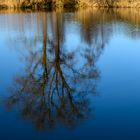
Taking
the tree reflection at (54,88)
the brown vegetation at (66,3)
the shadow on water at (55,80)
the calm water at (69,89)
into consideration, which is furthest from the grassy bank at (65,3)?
the tree reflection at (54,88)

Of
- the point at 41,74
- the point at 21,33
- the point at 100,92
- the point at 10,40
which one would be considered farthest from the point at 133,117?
the point at 21,33

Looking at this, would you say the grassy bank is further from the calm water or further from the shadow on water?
the calm water

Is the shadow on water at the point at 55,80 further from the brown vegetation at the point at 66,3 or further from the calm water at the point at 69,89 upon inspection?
the brown vegetation at the point at 66,3

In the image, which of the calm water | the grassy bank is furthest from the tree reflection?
the grassy bank

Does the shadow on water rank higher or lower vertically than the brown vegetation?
lower

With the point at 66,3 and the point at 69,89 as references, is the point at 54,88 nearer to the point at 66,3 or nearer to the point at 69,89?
the point at 69,89

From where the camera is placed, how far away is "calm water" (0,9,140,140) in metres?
5.21

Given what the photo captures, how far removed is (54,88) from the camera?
Answer: 23.4ft

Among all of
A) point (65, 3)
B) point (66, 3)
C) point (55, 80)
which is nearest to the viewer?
point (55, 80)

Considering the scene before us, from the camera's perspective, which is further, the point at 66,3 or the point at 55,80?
the point at 66,3

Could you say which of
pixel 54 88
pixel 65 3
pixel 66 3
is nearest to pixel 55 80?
pixel 54 88

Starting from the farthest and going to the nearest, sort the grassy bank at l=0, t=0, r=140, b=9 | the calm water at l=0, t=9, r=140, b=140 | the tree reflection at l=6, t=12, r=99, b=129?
the grassy bank at l=0, t=0, r=140, b=9 → the tree reflection at l=6, t=12, r=99, b=129 → the calm water at l=0, t=9, r=140, b=140

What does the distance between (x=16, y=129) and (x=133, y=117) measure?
1717 millimetres

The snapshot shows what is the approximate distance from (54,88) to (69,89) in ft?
0.95
